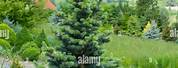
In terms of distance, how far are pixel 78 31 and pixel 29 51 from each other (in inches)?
186

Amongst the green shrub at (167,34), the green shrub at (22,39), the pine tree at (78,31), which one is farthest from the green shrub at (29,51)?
the green shrub at (167,34)

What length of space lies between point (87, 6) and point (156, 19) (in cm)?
2119

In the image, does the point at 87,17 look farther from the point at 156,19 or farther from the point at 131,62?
the point at 156,19

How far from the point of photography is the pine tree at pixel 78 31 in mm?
4473

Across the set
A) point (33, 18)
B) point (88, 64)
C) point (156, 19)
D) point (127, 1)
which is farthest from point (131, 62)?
point (127, 1)

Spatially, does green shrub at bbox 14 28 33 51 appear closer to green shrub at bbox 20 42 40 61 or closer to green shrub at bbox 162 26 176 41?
green shrub at bbox 20 42 40 61

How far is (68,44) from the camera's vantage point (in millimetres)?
4570

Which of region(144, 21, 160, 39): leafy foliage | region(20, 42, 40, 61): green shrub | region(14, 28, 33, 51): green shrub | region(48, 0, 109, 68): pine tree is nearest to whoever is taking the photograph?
region(48, 0, 109, 68): pine tree

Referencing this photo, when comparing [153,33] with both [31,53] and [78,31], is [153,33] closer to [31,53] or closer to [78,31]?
[31,53]

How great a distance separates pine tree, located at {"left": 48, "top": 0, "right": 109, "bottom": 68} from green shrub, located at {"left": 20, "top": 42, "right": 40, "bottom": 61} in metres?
4.19

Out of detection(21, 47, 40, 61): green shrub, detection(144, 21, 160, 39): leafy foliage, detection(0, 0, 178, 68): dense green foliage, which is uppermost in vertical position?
detection(0, 0, 178, 68): dense green foliage

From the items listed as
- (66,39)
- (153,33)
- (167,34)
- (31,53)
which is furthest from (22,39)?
(153,33)

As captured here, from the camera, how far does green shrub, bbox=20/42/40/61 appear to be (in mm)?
8922

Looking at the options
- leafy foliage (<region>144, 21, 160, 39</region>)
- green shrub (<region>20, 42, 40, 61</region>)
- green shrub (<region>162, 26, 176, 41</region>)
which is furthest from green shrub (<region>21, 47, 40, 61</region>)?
leafy foliage (<region>144, 21, 160, 39</region>)
